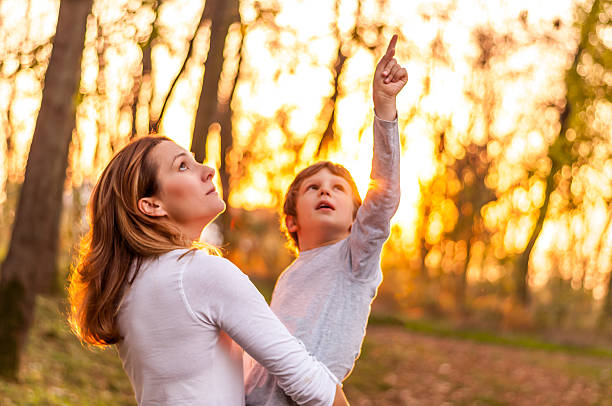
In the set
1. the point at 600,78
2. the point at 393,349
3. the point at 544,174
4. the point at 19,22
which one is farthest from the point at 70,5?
the point at 544,174

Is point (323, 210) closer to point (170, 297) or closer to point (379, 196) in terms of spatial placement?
point (379, 196)

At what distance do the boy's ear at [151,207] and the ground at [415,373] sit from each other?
4.74 meters

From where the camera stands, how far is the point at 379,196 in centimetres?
220

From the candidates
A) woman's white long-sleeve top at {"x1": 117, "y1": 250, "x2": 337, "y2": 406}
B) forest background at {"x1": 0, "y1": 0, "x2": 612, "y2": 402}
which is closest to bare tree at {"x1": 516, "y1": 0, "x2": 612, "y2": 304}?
forest background at {"x1": 0, "y1": 0, "x2": 612, "y2": 402}

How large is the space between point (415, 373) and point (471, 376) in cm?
95

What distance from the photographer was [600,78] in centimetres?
1462

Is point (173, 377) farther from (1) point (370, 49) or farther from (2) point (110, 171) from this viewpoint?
(1) point (370, 49)

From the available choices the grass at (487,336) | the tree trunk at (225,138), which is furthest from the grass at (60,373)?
the grass at (487,336)

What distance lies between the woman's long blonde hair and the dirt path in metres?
8.36

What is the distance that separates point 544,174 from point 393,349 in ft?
22.6

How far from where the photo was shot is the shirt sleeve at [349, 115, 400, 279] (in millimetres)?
2191

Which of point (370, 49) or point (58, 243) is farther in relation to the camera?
point (58, 243)

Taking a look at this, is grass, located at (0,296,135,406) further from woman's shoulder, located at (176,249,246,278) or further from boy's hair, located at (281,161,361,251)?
woman's shoulder, located at (176,249,246,278)

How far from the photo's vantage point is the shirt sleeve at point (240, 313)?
1.83 meters
